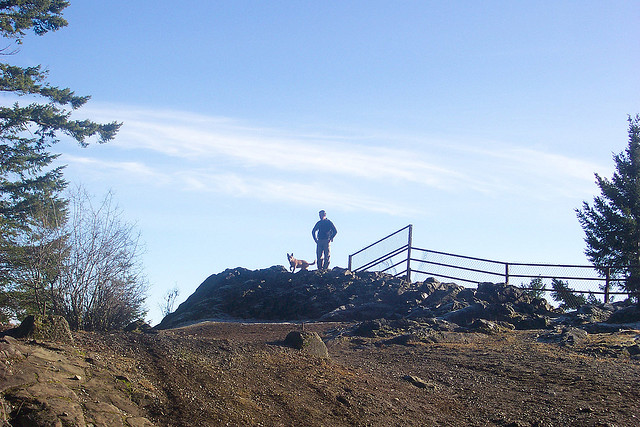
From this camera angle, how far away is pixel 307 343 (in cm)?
1146

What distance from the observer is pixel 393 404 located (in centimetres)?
888

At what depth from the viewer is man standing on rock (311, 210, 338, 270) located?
Result: 23.2 metres

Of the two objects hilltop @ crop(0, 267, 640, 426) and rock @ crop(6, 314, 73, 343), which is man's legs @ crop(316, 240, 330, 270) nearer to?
hilltop @ crop(0, 267, 640, 426)

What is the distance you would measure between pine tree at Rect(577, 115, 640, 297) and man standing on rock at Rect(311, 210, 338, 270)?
11664mm

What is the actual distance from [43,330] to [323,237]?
15.8 m

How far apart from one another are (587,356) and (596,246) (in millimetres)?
16992

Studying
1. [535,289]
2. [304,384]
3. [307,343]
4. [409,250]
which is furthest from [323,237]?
[304,384]

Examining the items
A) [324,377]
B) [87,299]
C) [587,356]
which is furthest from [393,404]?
[87,299]

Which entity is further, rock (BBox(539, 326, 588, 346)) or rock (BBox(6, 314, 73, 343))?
rock (BBox(539, 326, 588, 346))

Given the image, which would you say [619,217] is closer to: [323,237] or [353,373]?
[323,237]

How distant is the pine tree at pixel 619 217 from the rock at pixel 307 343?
61.9ft

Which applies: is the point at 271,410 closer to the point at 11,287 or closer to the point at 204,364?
the point at 204,364

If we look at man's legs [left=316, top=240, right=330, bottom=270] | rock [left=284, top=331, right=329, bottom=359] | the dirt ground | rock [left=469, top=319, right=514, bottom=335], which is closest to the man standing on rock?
man's legs [left=316, top=240, right=330, bottom=270]

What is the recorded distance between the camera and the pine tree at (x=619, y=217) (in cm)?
2710
